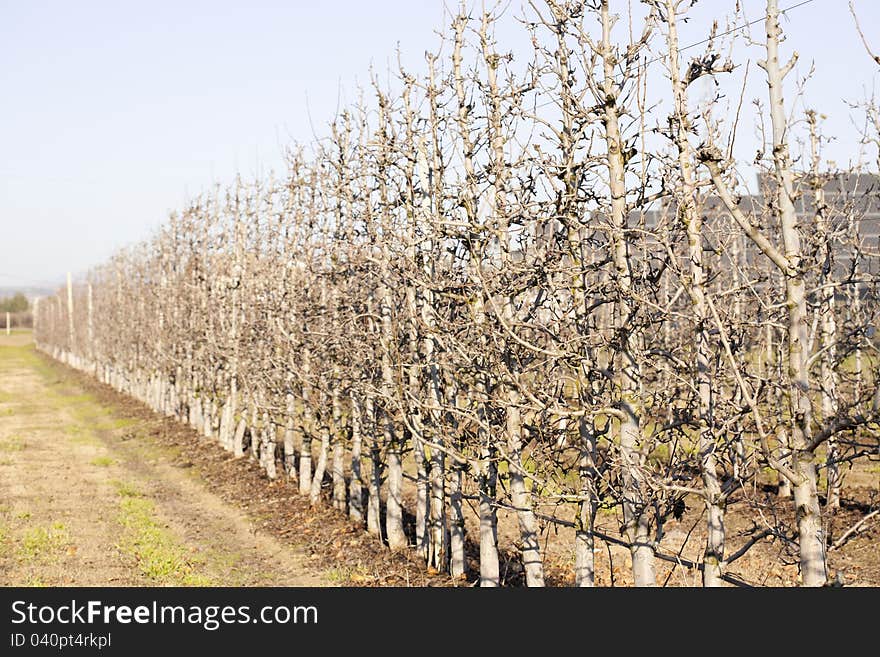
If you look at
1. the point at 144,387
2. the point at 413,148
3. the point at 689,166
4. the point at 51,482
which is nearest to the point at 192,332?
the point at 51,482

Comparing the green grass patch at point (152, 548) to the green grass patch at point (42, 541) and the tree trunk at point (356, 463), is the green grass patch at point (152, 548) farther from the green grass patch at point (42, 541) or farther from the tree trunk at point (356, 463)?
the tree trunk at point (356, 463)

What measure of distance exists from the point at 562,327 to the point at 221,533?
899cm

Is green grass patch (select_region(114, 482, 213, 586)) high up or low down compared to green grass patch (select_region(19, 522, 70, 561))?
down

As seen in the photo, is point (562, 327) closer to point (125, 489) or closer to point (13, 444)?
point (125, 489)

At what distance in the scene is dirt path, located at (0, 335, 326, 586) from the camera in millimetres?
12156

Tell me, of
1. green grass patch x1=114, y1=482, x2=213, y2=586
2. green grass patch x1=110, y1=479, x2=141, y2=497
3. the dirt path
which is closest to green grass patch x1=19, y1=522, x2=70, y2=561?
the dirt path

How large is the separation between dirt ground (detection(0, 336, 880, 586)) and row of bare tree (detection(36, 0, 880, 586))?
1.72ft

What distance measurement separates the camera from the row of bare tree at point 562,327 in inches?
224

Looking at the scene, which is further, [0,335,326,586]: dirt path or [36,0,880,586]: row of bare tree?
[0,335,326,586]: dirt path

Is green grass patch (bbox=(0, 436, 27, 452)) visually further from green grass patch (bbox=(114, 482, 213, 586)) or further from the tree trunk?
the tree trunk

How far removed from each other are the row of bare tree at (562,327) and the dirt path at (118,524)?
173cm

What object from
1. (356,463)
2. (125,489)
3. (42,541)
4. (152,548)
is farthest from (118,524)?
(356,463)

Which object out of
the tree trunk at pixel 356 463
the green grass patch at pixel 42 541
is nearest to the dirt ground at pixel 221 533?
the green grass patch at pixel 42 541

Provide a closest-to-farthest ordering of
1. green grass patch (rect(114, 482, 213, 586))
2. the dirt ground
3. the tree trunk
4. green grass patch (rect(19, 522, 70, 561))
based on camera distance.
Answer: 1. the dirt ground
2. green grass patch (rect(114, 482, 213, 586))
3. green grass patch (rect(19, 522, 70, 561))
4. the tree trunk
